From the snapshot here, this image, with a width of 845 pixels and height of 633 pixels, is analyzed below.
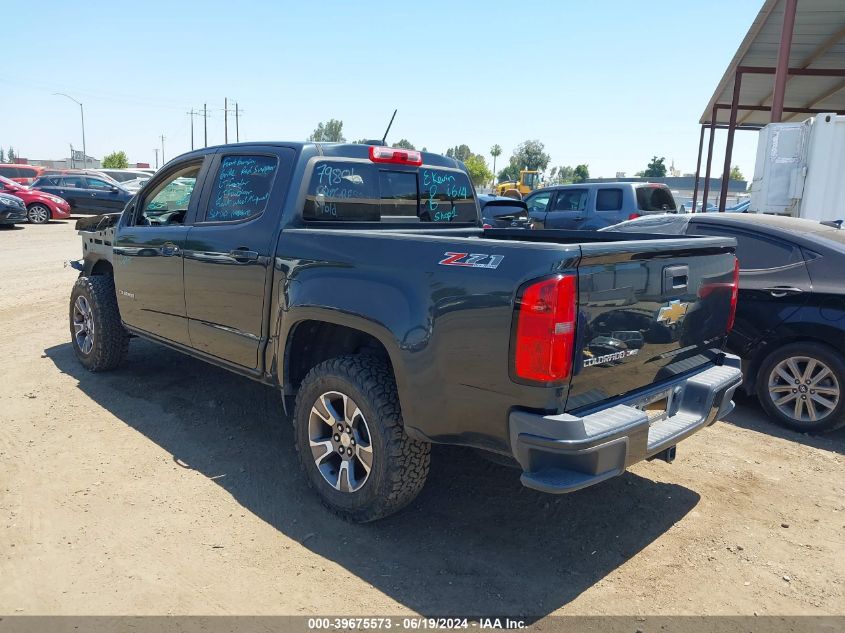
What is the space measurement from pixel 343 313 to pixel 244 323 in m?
1.01

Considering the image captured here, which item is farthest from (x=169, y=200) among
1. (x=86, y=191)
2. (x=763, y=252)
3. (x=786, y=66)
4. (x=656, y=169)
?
(x=656, y=169)

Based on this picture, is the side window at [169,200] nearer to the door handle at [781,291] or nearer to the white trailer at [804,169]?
the door handle at [781,291]

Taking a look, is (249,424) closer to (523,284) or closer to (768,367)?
(523,284)

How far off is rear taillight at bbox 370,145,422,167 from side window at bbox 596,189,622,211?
8.52m

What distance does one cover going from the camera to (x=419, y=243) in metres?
3.03

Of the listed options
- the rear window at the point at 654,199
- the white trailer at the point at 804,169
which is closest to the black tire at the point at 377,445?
the white trailer at the point at 804,169

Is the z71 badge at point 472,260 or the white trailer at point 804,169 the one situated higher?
the white trailer at point 804,169

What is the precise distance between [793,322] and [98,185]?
2227cm

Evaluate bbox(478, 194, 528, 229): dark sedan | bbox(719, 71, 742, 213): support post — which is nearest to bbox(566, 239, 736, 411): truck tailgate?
bbox(478, 194, 528, 229): dark sedan

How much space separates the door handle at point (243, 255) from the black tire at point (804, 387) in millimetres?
3879

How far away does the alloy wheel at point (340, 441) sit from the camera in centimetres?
336

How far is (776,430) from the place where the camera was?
16.4 feet

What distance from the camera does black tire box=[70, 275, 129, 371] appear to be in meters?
5.55

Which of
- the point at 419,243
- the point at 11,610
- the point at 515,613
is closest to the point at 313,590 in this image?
the point at 515,613
